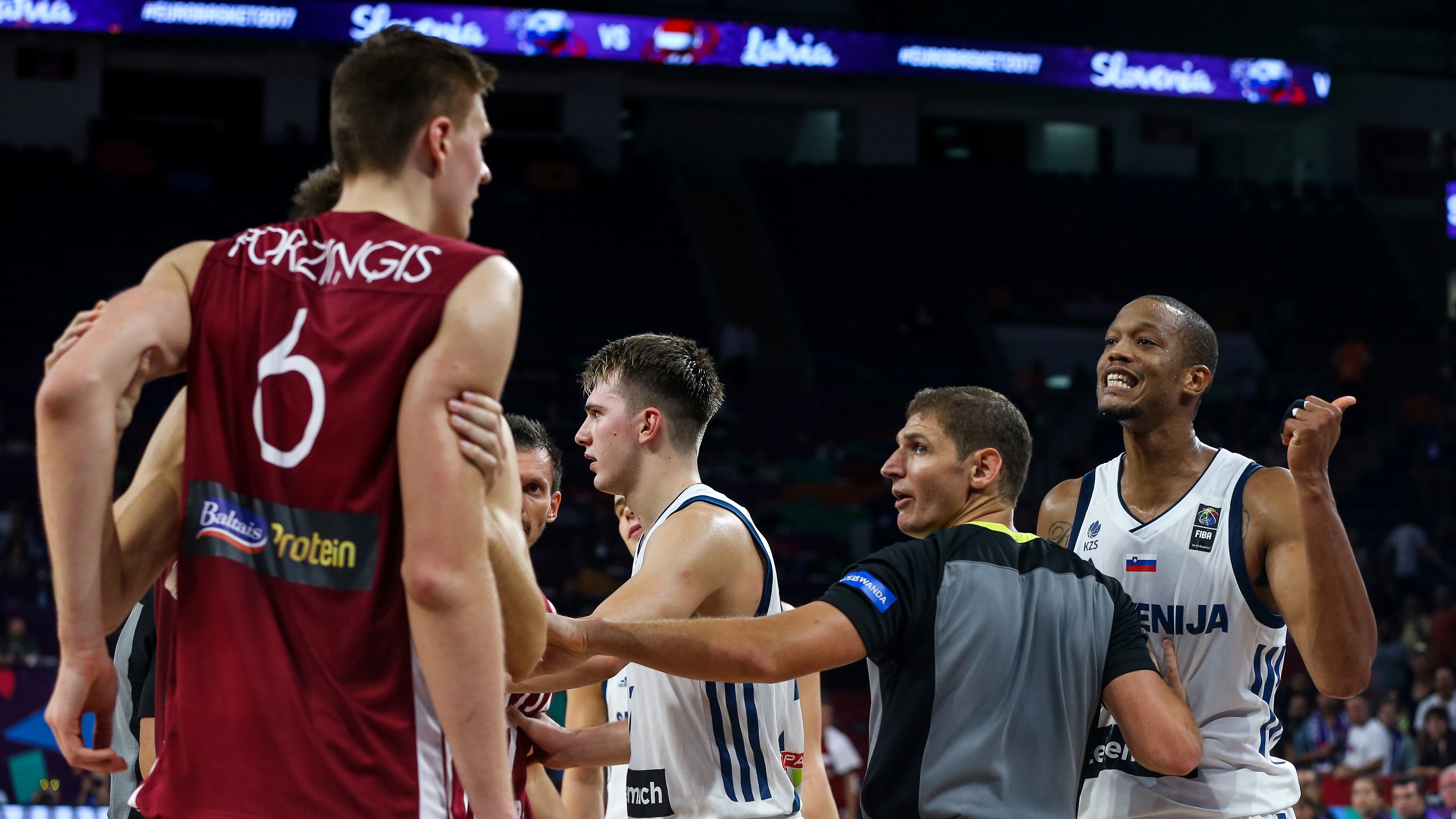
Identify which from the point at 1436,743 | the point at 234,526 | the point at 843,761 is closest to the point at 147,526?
the point at 234,526

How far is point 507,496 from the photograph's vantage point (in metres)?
2.36

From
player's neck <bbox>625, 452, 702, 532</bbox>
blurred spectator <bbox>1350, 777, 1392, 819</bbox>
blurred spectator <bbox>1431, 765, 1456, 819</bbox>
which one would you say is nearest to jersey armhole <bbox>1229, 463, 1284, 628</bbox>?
player's neck <bbox>625, 452, 702, 532</bbox>

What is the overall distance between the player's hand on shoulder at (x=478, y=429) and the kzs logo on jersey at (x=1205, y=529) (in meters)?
2.71

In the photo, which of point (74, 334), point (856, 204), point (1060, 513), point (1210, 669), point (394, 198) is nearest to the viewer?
point (74, 334)

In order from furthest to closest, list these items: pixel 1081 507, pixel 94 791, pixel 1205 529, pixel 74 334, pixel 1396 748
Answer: pixel 1396 748 < pixel 94 791 < pixel 1081 507 < pixel 1205 529 < pixel 74 334

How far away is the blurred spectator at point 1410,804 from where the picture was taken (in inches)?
408

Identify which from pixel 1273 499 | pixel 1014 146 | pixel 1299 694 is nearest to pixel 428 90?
pixel 1273 499

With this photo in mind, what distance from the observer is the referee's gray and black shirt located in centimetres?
324

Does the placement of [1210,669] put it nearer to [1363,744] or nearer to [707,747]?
[707,747]

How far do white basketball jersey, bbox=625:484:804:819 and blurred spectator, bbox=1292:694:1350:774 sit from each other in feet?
30.2

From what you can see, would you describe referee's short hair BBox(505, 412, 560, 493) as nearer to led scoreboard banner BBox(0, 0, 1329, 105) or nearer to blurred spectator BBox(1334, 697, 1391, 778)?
blurred spectator BBox(1334, 697, 1391, 778)

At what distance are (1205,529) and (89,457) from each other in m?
3.24

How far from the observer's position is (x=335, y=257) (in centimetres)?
229

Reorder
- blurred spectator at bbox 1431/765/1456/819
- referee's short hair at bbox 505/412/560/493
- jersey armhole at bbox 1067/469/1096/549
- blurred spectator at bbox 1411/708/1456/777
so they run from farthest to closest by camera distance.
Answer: blurred spectator at bbox 1411/708/1456/777 < blurred spectator at bbox 1431/765/1456/819 < jersey armhole at bbox 1067/469/1096/549 < referee's short hair at bbox 505/412/560/493
